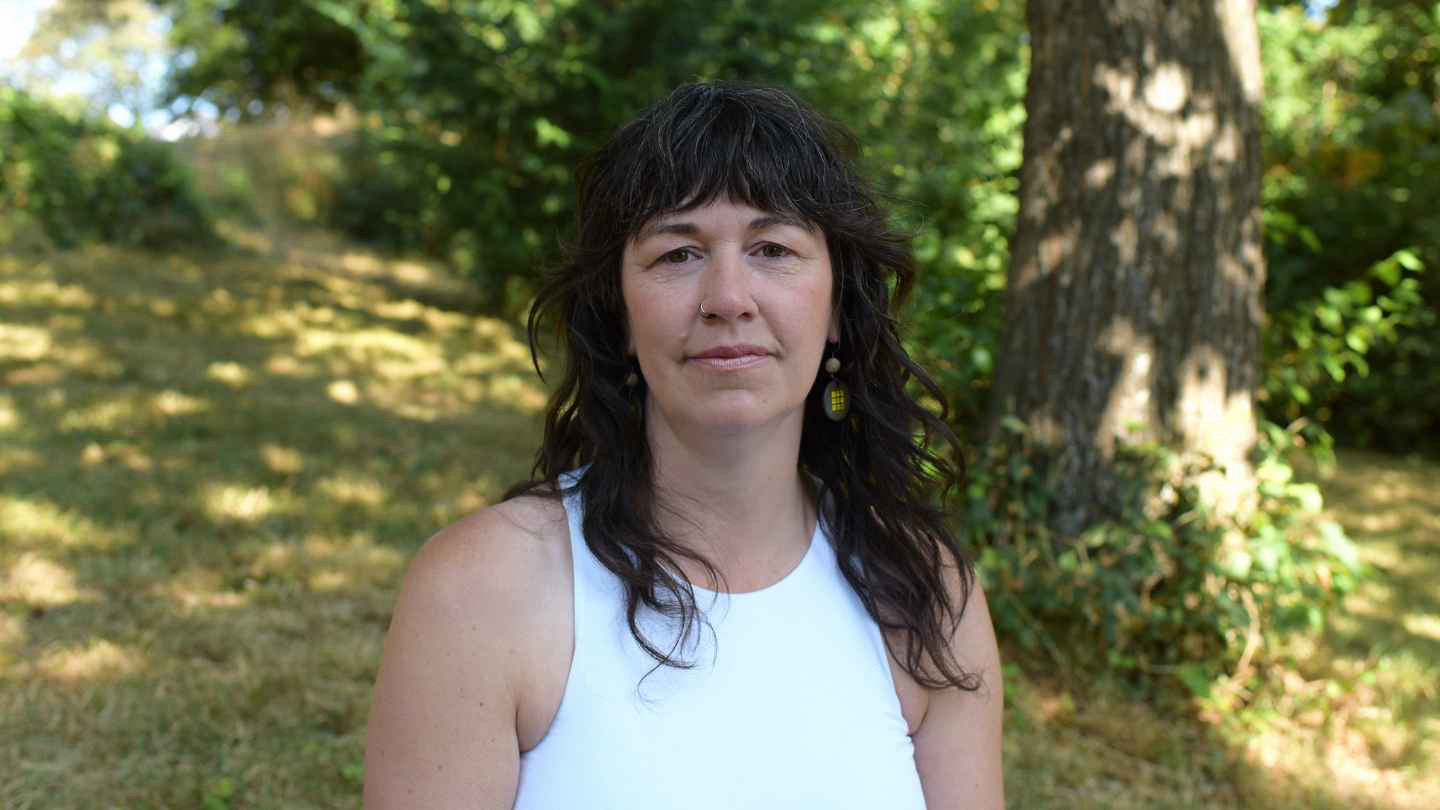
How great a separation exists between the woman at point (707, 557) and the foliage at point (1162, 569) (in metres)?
1.74

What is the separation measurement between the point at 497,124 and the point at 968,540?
573cm

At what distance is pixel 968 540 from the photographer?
3.79 metres

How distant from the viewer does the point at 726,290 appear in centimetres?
165

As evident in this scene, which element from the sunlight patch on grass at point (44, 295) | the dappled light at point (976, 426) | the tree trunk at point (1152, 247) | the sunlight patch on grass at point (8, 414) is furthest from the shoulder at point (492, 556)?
the sunlight patch on grass at point (44, 295)

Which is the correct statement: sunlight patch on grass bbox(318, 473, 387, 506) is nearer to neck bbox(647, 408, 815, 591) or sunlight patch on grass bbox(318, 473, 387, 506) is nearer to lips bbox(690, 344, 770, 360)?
neck bbox(647, 408, 815, 591)

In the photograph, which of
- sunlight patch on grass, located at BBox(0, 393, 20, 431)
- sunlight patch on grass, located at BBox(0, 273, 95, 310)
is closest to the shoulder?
sunlight patch on grass, located at BBox(0, 393, 20, 431)

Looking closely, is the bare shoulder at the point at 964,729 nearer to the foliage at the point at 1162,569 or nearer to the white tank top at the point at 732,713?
the white tank top at the point at 732,713

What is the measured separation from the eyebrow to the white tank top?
41cm

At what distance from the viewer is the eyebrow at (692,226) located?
5.55ft

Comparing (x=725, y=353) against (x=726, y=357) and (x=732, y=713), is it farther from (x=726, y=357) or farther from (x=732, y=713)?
(x=732, y=713)

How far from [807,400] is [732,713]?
0.64 meters

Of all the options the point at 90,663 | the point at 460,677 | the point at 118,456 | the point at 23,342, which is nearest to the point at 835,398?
the point at 460,677

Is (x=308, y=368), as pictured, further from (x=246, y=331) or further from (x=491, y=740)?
(x=491, y=740)

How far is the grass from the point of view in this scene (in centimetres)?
305
